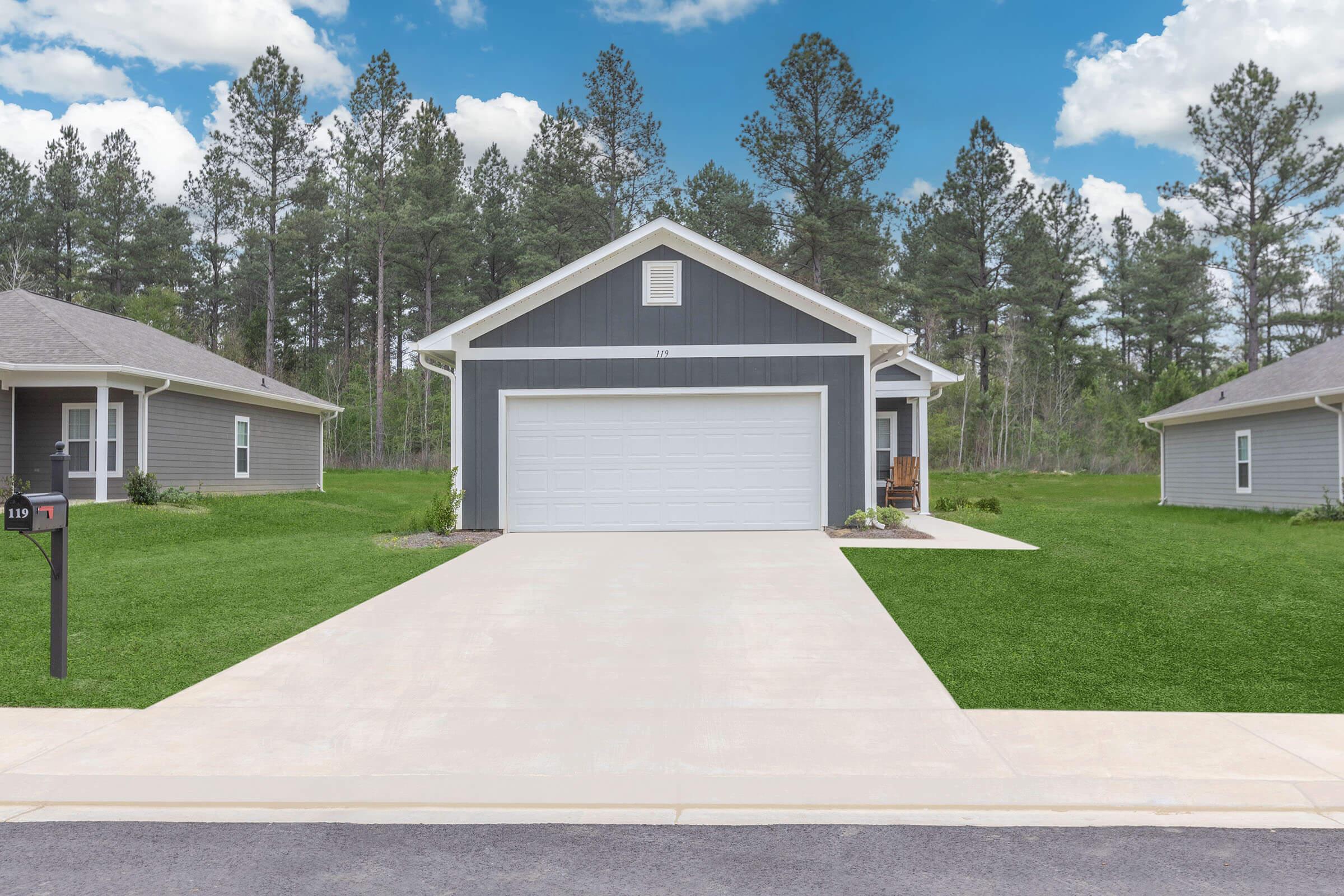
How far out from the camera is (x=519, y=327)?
556 inches

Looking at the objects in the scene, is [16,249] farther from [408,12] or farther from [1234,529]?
[1234,529]

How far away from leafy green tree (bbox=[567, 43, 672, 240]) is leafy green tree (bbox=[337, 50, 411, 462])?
23.2 feet

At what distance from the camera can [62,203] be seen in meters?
41.2

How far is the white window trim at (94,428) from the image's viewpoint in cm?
1767

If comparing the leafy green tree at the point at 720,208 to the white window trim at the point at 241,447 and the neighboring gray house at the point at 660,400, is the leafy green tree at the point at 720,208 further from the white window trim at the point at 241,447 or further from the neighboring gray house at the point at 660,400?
the neighboring gray house at the point at 660,400

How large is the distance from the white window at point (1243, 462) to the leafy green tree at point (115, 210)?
41.9m

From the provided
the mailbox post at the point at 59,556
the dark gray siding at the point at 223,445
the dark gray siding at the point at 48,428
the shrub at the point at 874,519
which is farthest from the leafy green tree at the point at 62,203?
the mailbox post at the point at 59,556

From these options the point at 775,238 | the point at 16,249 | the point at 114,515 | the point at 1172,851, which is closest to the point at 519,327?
the point at 114,515

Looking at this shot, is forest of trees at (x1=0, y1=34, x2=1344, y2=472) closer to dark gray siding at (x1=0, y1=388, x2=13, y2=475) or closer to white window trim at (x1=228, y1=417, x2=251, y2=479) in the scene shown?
white window trim at (x1=228, y1=417, x2=251, y2=479)

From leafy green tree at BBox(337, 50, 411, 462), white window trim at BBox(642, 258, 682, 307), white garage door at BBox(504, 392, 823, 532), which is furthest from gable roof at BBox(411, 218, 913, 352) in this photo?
leafy green tree at BBox(337, 50, 411, 462)

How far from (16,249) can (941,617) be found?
44.5 m

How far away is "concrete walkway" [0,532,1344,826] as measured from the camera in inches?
160

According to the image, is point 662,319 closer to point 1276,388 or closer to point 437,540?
point 437,540

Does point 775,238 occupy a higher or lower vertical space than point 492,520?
higher
